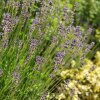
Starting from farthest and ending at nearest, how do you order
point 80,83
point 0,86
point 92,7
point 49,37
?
point 92,7, point 80,83, point 49,37, point 0,86

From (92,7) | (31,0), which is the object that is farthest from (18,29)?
(92,7)

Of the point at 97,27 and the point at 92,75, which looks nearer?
Result: the point at 92,75

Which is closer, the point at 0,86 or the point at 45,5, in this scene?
the point at 0,86

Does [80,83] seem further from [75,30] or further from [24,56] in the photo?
[24,56]

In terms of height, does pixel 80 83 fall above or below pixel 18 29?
below

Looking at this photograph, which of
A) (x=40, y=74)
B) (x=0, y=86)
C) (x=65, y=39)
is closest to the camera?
(x=0, y=86)

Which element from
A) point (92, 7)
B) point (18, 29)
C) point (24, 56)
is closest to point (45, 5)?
point (18, 29)

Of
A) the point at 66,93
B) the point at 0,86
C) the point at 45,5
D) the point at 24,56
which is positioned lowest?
the point at 66,93

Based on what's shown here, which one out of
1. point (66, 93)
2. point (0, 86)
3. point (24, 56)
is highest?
point (24, 56)

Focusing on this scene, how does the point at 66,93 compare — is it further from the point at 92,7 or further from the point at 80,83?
the point at 92,7
